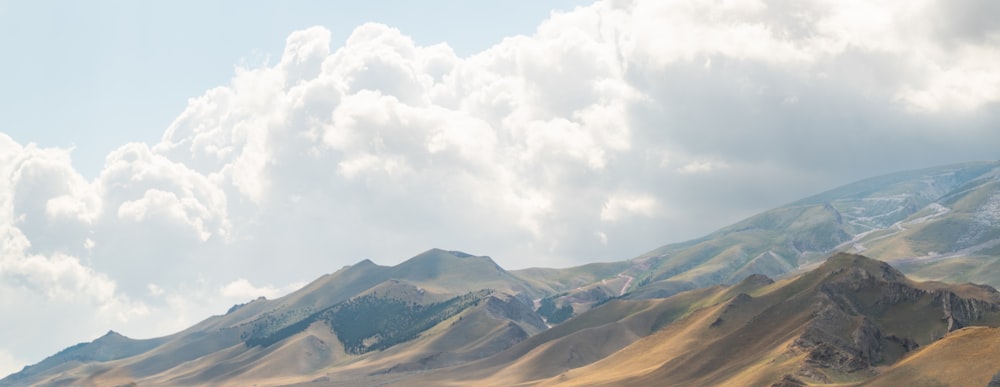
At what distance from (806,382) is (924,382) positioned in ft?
100

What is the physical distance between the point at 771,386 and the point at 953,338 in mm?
38000

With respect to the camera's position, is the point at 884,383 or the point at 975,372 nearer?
the point at 975,372

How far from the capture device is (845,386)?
196m

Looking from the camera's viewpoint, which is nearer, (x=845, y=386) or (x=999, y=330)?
(x=999, y=330)

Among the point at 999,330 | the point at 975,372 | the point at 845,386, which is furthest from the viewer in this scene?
the point at 845,386

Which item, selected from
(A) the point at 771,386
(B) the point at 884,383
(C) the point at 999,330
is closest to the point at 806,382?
(A) the point at 771,386

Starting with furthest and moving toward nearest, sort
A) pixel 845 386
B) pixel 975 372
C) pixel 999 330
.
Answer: pixel 845 386 < pixel 999 330 < pixel 975 372

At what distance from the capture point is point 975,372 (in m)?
164

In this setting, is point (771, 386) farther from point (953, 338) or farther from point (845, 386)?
point (953, 338)

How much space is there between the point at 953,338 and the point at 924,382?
47.9 ft

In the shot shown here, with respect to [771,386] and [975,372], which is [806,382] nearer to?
[771,386]

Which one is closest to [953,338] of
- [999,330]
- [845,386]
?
[999,330]

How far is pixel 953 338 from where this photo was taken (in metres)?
180

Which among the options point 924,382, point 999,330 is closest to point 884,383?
point 924,382
